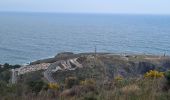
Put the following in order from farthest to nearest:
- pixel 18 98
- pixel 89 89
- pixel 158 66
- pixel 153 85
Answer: pixel 158 66, pixel 89 89, pixel 153 85, pixel 18 98

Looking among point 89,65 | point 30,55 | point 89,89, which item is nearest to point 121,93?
point 89,89

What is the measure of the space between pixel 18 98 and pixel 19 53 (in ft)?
254

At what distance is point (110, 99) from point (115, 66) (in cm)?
4740

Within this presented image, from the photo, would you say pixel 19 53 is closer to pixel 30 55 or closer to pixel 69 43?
pixel 30 55

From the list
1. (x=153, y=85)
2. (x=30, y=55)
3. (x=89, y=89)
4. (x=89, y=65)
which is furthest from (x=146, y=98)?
(x=30, y=55)

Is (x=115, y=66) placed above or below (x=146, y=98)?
below

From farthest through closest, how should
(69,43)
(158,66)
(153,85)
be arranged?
(69,43) → (158,66) → (153,85)

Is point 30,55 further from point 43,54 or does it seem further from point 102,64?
point 102,64

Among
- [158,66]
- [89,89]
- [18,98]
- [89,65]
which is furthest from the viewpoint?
[158,66]

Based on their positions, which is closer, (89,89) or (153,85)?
(153,85)

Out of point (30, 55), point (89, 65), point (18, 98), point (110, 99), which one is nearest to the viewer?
point (110, 99)

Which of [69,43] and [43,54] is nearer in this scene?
[43,54]

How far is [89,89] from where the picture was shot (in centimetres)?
955

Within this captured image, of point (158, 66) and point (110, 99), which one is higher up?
point (110, 99)
